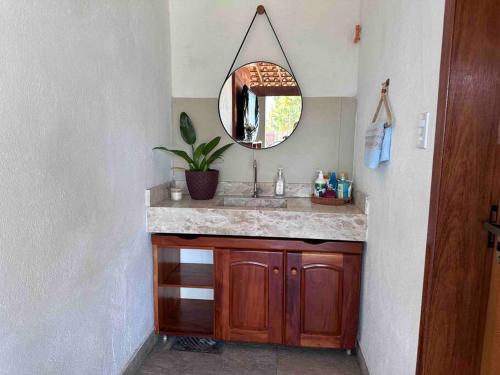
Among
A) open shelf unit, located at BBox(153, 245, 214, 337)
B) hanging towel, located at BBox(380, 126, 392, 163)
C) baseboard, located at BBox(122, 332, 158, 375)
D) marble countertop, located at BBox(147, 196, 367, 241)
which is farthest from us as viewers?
open shelf unit, located at BBox(153, 245, 214, 337)

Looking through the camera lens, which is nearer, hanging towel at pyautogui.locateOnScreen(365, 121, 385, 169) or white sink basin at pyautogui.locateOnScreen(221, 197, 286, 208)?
hanging towel at pyautogui.locateOnScreen(365, 121, 385, 169)

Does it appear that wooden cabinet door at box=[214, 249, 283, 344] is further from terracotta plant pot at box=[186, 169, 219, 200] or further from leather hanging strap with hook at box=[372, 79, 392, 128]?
leather hanging strap with hook at box=[372, 79, 392, 128]

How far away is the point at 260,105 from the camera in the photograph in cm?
229

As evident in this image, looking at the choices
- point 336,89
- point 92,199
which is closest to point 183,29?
point 336,89

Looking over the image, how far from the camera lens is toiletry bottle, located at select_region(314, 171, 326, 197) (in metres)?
2.15

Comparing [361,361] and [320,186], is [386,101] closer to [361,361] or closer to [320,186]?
[320,186]

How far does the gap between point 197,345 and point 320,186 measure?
48.5 inches

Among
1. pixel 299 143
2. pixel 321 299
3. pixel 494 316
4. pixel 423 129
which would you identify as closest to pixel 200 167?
pixel 299 143

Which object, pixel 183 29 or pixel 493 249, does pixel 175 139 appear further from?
pixel 493 249

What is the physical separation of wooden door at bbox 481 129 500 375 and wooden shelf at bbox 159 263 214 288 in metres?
1.35

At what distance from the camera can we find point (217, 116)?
235 centimetres

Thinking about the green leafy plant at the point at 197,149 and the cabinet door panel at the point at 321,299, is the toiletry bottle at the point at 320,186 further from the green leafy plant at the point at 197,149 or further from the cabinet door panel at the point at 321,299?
the green leafy plant at the point at 197,149

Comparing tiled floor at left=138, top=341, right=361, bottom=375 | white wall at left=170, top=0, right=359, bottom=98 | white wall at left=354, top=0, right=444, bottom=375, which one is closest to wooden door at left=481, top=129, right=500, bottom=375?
white wall at left=354, top=0, right=444, bottom=375

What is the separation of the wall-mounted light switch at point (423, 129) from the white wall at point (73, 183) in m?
1.19
